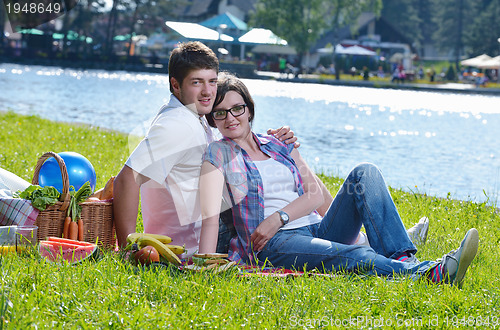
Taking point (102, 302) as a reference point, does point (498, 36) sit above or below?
above

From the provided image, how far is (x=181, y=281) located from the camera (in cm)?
365

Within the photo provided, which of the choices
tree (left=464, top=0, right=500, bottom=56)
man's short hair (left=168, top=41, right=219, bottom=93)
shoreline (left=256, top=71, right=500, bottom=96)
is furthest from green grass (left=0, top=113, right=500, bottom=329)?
tree (left=464, top=0, right=500, bottom=56)

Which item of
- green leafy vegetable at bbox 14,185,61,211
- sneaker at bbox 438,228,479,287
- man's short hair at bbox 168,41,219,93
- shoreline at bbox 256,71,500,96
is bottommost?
sneaker at bbox 438,228,479,287

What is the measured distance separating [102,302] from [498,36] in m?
65.0

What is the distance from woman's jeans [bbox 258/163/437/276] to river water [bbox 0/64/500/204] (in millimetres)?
3781

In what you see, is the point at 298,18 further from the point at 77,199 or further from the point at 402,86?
the point at 77,199

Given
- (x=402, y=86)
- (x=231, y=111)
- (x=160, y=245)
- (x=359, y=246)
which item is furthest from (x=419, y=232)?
(x=402, y=86)

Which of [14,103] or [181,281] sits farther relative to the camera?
[14,103]

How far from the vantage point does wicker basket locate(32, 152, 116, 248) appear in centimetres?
424

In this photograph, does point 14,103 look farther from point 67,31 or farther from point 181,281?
point 67,31

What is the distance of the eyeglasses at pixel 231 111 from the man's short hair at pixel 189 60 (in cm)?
25

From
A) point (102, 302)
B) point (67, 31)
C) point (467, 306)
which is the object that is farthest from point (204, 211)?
point (67, 31)

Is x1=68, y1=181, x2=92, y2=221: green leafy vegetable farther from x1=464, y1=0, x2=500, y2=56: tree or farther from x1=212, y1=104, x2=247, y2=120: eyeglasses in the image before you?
x1=464, y1=0, x2=500, y2=56: tree

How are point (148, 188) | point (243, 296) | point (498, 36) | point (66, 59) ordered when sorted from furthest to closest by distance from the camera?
point (498, 36) → point (66, 59) → point (148, 188) → point (243, 296)
